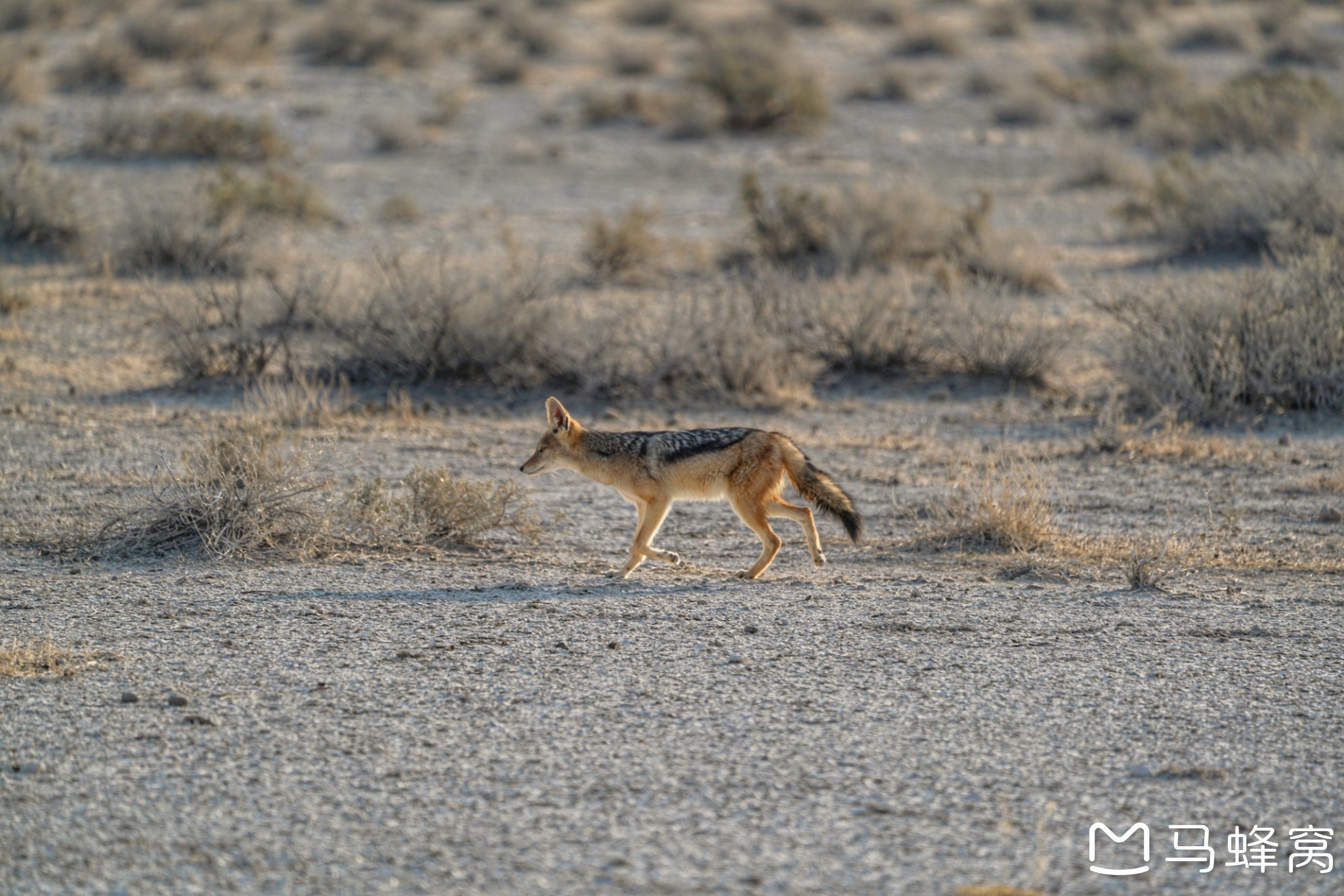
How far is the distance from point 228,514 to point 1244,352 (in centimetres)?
862

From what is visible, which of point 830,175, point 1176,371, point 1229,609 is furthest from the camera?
point 830,175

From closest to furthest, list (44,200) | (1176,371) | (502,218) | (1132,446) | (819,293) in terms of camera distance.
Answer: (1132,446) < (1176,371) < (819,293) < (44,200) < (502,218)

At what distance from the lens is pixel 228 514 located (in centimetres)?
832

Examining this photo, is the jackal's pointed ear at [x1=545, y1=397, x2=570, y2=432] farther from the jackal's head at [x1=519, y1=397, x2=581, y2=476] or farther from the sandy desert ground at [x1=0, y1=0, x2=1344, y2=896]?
the sandy desert ground at [x1=0, y1=0, x2=1344, y2=896]

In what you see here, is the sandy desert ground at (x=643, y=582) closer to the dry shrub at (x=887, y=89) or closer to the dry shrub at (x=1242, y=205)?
the dry shrub at (x=1242, y=205)

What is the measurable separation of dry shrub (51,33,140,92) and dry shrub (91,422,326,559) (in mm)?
24785

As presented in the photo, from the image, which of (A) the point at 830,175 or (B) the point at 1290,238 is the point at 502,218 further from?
(B) the point at 1290,238

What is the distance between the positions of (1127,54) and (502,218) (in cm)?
1868

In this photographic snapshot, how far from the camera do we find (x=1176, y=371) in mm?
12500

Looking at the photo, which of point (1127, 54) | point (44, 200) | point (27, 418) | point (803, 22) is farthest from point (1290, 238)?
point (803, 22)

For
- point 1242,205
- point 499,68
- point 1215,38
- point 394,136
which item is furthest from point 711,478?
point 1215,38

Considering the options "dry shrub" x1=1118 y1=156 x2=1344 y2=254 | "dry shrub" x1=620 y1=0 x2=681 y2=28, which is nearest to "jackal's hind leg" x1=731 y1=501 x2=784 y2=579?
"dry shrub" x1=1118 y1=156 x2=1344 y2=254

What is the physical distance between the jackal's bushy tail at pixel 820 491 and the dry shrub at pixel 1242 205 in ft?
31.3

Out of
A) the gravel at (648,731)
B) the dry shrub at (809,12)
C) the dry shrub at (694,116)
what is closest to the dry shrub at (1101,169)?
the dry shrub at (694,116)
